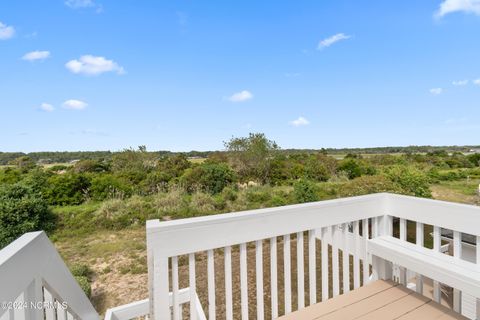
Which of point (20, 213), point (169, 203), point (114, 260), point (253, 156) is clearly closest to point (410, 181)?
point (253, 156)

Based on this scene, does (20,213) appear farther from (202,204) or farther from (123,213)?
(202,204)

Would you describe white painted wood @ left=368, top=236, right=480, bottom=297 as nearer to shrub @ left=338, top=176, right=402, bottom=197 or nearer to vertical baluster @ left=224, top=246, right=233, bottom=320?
vertical baluster @ left=224, top=246, right=233, bottom=320

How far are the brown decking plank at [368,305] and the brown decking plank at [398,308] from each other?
19mm

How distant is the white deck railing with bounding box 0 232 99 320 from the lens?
0.54m

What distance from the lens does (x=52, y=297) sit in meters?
0.82

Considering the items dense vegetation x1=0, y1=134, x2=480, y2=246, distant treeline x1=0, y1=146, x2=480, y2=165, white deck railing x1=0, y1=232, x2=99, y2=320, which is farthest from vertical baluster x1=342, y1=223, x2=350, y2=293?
distant treeline x1=0, y1=146, x2=480, y2=165

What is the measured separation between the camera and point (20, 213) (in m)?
6.34

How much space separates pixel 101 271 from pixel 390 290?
4.91 metres

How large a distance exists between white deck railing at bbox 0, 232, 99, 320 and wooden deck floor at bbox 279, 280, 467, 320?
3.22 ft

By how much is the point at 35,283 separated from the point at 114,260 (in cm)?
522

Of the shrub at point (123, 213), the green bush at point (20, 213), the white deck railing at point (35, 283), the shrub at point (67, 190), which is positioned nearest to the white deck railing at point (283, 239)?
the white deck railing at point (35, 283)

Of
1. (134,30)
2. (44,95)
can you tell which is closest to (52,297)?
(134,30)

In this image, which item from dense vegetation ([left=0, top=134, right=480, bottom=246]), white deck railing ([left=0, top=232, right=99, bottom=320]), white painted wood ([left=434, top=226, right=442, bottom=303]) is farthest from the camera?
dense vegetation ([left=0, top=134, right=480, bottom=246])

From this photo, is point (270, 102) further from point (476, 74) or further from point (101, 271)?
point (101, 271)
